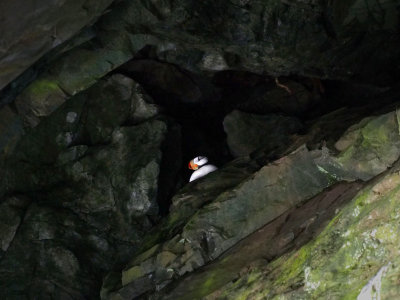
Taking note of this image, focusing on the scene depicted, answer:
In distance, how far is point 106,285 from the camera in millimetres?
10898

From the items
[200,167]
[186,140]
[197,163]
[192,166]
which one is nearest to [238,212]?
[200,167]

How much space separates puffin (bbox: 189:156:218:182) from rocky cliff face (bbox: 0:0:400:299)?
0.67 m

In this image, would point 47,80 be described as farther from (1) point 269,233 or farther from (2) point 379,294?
(2) point 379,294

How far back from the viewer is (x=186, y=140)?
604 inches

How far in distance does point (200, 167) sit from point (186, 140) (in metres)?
2.06

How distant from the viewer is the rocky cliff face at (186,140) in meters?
8.88

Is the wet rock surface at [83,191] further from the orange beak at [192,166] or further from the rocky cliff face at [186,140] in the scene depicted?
the orange beak at [192,166]

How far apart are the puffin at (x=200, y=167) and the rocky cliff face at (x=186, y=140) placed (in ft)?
2.19

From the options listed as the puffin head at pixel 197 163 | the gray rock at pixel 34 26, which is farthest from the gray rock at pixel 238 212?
the gray rock at pixel 34 26

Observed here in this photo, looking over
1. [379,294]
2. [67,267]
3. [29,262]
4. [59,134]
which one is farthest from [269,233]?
[59,134]

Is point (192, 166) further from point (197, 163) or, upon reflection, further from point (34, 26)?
point (34, 26)

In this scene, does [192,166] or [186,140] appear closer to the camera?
[192,166]

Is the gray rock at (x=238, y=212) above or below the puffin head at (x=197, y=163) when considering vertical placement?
below

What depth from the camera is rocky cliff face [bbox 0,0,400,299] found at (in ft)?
29.1
